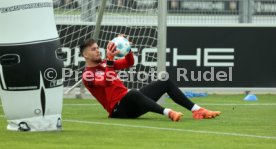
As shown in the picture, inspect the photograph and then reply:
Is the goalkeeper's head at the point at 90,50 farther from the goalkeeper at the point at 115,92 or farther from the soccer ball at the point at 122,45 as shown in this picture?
the soccer ball at the point at 122,45

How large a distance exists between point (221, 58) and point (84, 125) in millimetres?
7425

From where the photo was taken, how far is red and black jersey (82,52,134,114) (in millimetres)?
11781

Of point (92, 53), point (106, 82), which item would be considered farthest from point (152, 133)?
point (92, 53)

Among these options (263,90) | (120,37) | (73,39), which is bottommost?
(263,90)

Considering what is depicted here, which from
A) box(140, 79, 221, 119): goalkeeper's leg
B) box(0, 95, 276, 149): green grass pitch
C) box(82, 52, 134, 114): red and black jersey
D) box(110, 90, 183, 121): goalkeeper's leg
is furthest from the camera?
box(140, 79, 221, 119): goalkeeper's leg

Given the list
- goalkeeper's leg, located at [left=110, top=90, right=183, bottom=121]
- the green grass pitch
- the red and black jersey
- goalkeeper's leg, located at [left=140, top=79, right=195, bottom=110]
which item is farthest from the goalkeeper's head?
goalkeeper's leg, located at [left=140, top=79, right=195, bottom=110]

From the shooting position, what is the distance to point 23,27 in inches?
384

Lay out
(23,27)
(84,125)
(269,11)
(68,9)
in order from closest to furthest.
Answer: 1. (23,27)
2. (84,125)
3. (68,9)
4. (269,11)

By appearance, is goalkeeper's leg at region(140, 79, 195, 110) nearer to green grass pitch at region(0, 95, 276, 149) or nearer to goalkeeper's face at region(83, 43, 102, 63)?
green grass pitch at region(0, 95, 276, 149)

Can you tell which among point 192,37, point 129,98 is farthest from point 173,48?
point 129,98

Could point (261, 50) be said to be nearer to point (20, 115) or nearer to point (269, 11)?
point (269, 11)

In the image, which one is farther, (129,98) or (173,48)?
(173,48)

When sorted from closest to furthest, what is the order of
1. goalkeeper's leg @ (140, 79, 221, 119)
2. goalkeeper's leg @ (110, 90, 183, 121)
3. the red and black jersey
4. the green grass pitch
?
the green grass pitch, goalkeeper's leg @ (110, 90, 183, 121), the red and black jersey, goalkeeper's leg @ (140, 79, 221, 119)

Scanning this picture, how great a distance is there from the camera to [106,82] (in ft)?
38.6
